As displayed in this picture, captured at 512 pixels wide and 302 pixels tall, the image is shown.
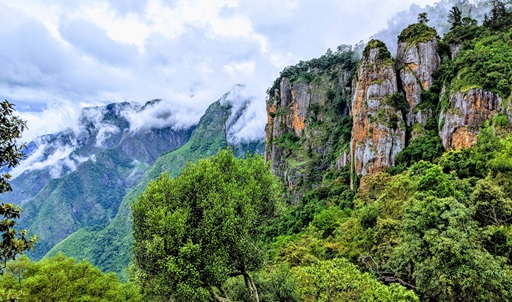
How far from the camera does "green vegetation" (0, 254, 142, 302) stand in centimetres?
1684

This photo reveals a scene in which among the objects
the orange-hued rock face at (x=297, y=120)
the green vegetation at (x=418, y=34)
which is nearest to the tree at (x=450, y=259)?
the green vegetation at (x=418, y=34)

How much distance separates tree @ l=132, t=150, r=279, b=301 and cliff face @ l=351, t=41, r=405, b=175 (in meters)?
41.0

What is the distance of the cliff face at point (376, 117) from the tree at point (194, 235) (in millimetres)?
40967

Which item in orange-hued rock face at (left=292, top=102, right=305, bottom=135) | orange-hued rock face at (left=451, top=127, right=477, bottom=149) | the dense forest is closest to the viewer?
the dense forest

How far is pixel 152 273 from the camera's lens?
48.3ft

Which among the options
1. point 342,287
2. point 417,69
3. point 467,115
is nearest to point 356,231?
point 342,287

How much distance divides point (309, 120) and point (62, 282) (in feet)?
273

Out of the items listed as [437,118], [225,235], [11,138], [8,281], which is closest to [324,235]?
[437,118]

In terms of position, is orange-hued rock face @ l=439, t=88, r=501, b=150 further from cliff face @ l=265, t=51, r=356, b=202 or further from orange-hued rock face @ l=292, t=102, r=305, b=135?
orange-hued rock face @ l=292, t=102, r=305, b=135

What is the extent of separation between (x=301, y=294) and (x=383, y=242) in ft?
35.3

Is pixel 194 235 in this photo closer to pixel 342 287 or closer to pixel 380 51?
pixel 342 287

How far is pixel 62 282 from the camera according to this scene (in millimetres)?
17656

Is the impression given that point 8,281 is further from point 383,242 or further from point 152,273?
point 383,242

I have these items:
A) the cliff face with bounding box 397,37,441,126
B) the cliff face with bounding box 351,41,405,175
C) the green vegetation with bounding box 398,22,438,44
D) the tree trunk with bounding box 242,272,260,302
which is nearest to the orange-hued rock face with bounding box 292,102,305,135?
the cliff face with bounding box 351,41,405,175
